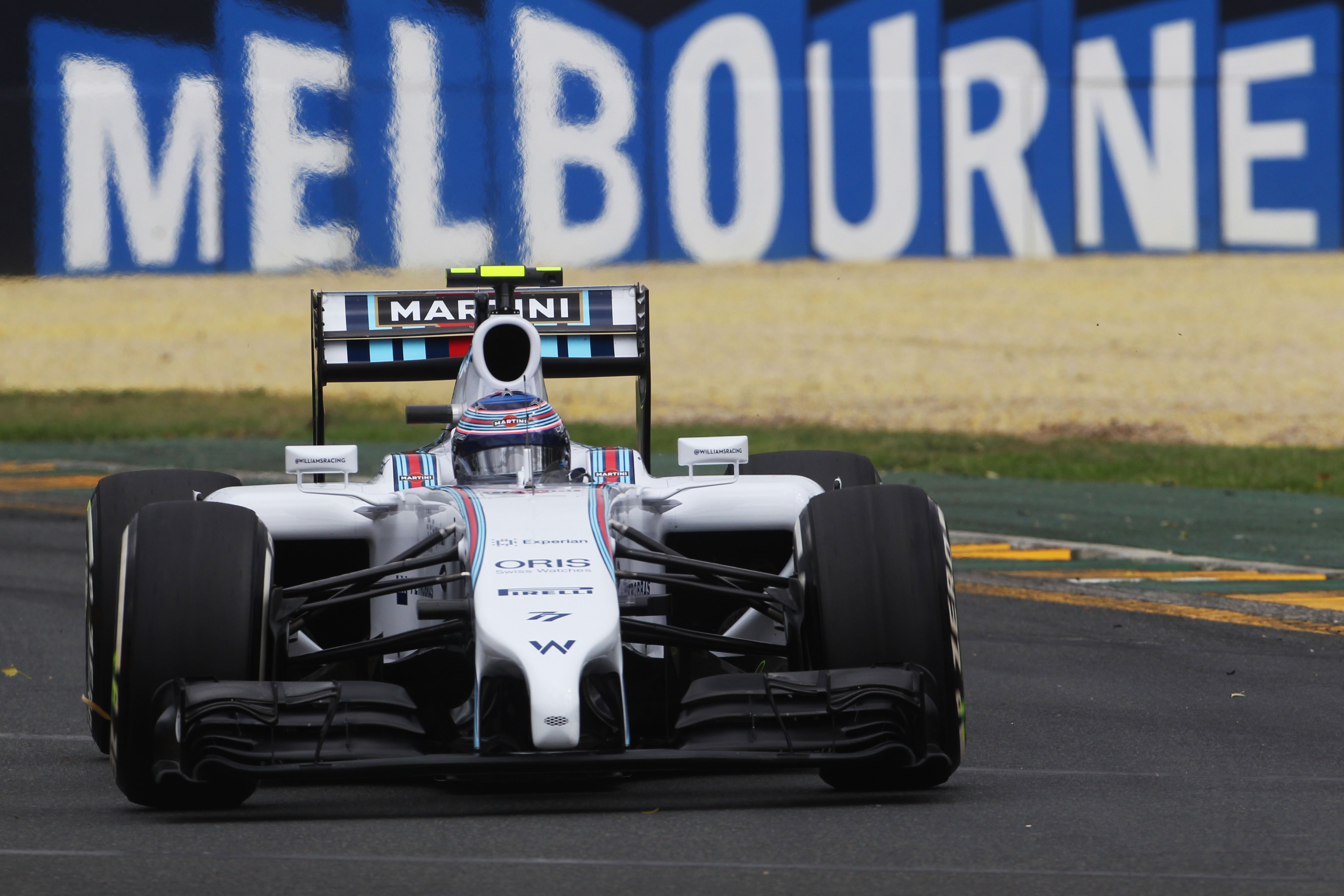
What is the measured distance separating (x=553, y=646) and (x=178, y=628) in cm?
105

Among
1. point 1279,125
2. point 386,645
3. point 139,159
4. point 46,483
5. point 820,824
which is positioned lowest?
point 820,824

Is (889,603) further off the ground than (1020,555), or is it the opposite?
(889,603)

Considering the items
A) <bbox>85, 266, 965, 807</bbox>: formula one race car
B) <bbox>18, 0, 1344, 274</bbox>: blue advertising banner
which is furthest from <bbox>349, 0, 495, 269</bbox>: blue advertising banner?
<bbox>85, 266, 965, 807</bbox>: formula one race car

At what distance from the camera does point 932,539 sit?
560cm

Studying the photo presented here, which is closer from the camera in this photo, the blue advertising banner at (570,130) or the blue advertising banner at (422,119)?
the blue advertising banner at (422,119)

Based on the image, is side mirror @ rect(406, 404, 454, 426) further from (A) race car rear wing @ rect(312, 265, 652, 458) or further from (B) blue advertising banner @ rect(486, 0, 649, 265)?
(B) blue advertising banner @ rect(486, 0, 649, 265)

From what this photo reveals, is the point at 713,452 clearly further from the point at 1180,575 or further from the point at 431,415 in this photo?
the point at 1180,575

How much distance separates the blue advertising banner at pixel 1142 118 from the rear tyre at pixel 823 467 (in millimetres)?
19521

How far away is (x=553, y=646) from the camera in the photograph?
205 inches

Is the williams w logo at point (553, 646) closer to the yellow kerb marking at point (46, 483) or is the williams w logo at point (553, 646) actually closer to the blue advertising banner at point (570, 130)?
the yellow kerb marking at point (46, 483)

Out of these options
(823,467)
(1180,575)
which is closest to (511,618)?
(823,467)

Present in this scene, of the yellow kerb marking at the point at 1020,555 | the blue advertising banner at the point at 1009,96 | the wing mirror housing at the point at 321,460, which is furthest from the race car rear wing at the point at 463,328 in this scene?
the blue advertising banner at the point at 1009,96

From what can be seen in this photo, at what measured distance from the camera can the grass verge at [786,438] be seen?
1553 cm

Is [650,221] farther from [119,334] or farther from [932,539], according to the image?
[932,539]
